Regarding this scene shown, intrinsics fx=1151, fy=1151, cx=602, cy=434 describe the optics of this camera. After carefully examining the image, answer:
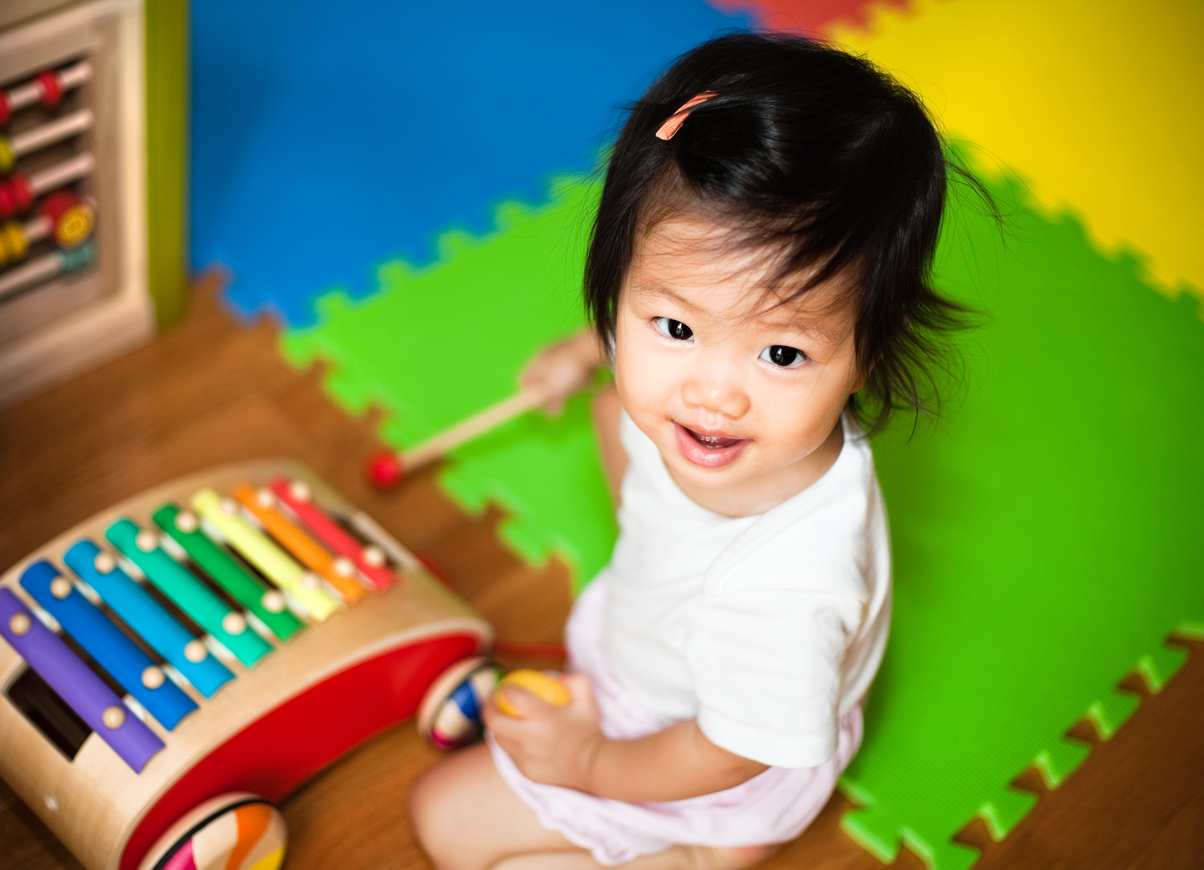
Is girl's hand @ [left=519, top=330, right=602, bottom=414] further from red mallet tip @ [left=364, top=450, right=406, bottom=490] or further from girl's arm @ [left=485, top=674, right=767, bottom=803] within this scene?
girl's arm @ [left=485, top=674, right=767, bottom=803]

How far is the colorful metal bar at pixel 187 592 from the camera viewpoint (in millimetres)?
946

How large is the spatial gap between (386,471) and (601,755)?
456 millimetres

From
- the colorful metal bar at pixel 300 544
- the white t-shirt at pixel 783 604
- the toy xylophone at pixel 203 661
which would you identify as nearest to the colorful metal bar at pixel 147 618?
the toy xylophone at pixel 203 661

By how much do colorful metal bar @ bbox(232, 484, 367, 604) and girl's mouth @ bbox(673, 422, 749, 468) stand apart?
1.20 ft

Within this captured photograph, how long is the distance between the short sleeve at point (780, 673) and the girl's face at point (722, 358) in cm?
10

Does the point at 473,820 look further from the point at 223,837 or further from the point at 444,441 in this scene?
the point at 444,441

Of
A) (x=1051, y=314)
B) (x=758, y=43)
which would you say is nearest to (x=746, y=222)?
(x=758, y=43)

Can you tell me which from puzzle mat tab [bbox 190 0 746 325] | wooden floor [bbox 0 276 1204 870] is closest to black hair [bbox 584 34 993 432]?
wooden floor [bbox 0 276 1204 870]

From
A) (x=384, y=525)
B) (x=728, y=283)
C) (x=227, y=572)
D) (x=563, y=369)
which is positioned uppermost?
(x=728, y=283)

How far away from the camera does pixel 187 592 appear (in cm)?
98

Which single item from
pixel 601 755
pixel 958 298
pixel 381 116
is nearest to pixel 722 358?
pixel 601 755

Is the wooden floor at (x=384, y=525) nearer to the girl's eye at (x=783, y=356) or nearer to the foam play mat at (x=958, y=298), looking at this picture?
the foam play mat at (x=958, y=298)

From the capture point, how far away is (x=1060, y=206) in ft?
5.48

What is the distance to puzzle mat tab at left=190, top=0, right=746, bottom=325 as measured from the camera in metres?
1.53
